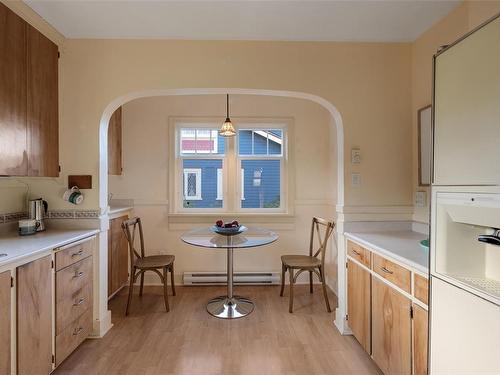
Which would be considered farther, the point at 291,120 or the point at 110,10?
the point at 291,120

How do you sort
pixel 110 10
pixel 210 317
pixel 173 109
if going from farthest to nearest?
pixel 173 109 < pixel 210 317 < pixel 110 10

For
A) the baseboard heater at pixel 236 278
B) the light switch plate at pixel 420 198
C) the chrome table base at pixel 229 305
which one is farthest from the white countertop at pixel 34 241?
the light switch plate at pixel 420 198

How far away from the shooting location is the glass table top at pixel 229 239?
7.83 feet

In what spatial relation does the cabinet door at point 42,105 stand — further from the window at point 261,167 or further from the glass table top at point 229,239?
the window at point 261,167

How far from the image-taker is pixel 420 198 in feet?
7.48

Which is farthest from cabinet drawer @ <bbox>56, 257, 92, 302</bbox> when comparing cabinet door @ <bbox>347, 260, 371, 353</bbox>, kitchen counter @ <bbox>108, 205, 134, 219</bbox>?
cabinet door @ <bbox>347, 260, 371, 353</bbox>

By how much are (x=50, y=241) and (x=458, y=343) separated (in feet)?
7.66

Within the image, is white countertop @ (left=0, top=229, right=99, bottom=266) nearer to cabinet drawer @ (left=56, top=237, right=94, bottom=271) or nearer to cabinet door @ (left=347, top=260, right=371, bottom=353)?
cabinet drawer @ (left=56, top=237, right=94, bottom=271)

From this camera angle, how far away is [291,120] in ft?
11.4

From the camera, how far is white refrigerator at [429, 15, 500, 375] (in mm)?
1032

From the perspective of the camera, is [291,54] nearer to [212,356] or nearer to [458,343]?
[458,343]

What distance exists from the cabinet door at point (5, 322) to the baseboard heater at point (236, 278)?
2079 mm

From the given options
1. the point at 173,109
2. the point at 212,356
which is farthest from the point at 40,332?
the point at 173,109

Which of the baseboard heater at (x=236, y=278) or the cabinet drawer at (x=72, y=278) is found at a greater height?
the cabinet drawer at (x=72, y=278)
